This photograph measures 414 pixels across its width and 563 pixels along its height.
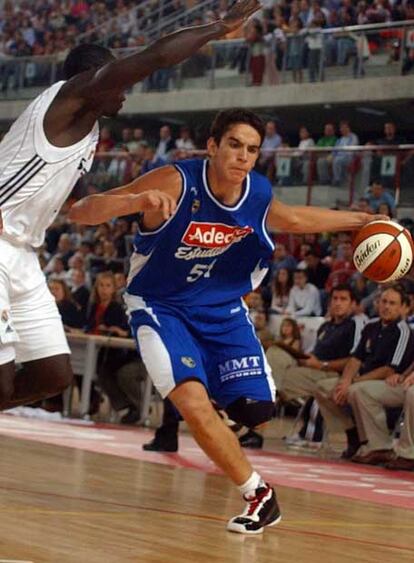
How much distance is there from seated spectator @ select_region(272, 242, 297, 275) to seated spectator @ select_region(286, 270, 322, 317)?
0.62 m

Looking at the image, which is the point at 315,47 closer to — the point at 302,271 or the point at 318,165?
the point at 318,165

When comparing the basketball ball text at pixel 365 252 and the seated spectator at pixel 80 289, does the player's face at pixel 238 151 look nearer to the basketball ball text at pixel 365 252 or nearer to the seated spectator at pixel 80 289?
the basketball ball text at pixel 365 252

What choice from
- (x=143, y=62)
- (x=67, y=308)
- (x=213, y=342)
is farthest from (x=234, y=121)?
(x=67, y=308)

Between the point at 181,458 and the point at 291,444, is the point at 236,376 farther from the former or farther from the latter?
the point at 291,444

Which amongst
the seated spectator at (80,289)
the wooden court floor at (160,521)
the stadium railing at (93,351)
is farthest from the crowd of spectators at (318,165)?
the wooden court floor at (160,521)

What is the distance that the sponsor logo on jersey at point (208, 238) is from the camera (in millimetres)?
6160

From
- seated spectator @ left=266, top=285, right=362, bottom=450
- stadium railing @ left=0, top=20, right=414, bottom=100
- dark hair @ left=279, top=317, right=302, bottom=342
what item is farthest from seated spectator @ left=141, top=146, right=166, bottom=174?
seated spectator @ left=266, top=285, right=362, bottom=450

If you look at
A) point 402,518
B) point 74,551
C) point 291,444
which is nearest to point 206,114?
point 291,444

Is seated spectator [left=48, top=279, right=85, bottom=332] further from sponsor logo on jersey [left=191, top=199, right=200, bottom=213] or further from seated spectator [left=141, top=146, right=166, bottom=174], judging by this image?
sponsor logo on jersey [left=191, top=199, right=200, bottom=213]

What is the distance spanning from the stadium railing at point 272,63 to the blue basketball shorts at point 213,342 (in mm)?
13024

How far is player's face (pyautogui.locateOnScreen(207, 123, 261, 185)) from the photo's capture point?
607 centimetres

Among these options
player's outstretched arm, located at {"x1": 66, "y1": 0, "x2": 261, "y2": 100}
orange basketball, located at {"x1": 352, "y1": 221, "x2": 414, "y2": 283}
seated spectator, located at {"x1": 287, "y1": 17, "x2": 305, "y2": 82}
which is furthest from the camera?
seated spectator, located at {"x1": 287, "y1": 17, "x2": 305, "y2": 82}

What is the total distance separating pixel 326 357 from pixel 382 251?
5377 mm

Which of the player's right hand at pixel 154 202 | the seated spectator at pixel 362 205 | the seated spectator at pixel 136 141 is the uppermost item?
the seated spectator at pixel 136 141
